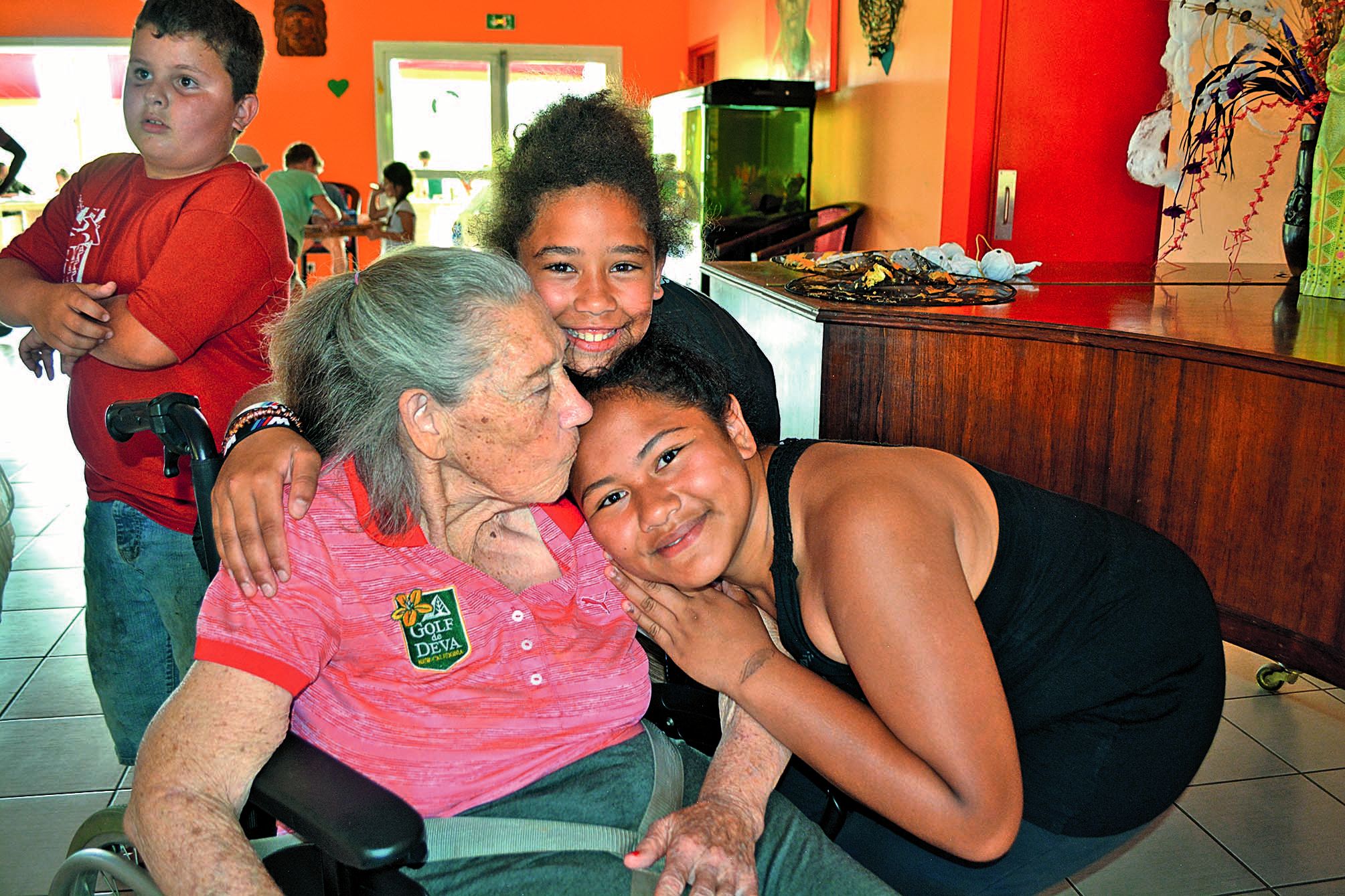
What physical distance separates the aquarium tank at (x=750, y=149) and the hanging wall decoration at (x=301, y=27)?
4749 millimetres

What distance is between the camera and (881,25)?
19.8ft

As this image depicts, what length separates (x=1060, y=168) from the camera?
5285 millimetres

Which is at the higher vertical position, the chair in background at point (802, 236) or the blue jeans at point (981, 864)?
the chair in background at point (802, 236)

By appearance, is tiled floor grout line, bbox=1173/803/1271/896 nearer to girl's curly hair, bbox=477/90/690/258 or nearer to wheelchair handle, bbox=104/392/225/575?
girl's curly hair, bbox=477/90/690/258

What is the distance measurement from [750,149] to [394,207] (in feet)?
10.6

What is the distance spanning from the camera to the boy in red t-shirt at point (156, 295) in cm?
173

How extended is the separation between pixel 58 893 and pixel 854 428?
1.94 meters

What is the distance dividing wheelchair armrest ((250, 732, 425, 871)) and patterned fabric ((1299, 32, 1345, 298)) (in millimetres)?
2413

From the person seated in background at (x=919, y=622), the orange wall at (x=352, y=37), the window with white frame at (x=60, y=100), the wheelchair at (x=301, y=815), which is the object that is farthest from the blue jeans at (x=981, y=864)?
the window with white frame at (x=60, y=100)

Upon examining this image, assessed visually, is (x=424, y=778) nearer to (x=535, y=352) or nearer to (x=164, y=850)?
(x=164, y=850)

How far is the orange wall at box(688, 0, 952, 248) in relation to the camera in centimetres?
554

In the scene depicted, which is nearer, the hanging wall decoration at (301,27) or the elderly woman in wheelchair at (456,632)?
the elderly woman in wheelchair at (456,632)

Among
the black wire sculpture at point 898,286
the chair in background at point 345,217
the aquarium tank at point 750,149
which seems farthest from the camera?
the chair in background at point 345,217

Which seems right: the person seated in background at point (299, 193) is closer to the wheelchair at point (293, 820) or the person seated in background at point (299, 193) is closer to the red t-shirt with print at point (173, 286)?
the red t-shirt with print at point (173, 286)
